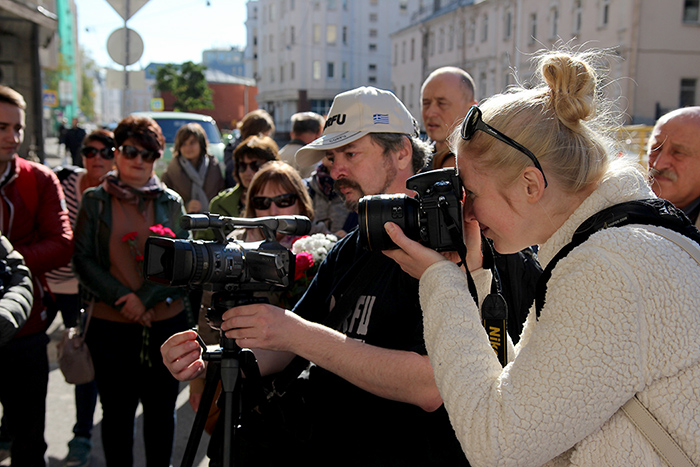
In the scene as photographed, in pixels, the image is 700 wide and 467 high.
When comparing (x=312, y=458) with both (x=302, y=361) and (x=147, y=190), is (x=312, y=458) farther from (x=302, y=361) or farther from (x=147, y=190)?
(x=147, y=190)

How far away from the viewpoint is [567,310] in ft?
3.89

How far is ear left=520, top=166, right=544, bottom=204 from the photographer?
1.35m

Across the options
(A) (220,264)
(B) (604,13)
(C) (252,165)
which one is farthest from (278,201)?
(B) (604,13)

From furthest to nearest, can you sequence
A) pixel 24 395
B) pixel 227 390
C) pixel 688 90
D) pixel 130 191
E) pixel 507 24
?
pixel 507 24 < pixel 688 90 < pixel 130 191 < pixel 24 395 < pixel 227 390

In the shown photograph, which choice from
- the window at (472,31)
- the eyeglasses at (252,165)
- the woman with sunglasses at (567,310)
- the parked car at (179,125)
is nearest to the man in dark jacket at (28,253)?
the eyeglasses at (252,165)

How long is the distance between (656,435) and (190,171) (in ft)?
17.0

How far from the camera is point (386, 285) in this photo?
6.28 ft

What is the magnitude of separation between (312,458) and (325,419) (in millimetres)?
118

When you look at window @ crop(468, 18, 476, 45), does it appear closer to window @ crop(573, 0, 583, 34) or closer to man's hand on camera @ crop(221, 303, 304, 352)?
window @ crop(573, 0, 583, 34)

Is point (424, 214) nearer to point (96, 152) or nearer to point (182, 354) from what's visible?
point (182, 354)

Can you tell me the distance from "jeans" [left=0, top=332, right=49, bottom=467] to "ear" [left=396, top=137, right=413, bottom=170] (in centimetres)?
205

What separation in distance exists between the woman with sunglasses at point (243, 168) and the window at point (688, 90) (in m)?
27.8

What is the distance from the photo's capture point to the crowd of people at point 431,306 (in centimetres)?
116

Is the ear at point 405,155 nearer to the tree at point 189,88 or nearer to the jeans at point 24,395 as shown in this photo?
the jeans at point 24,395
